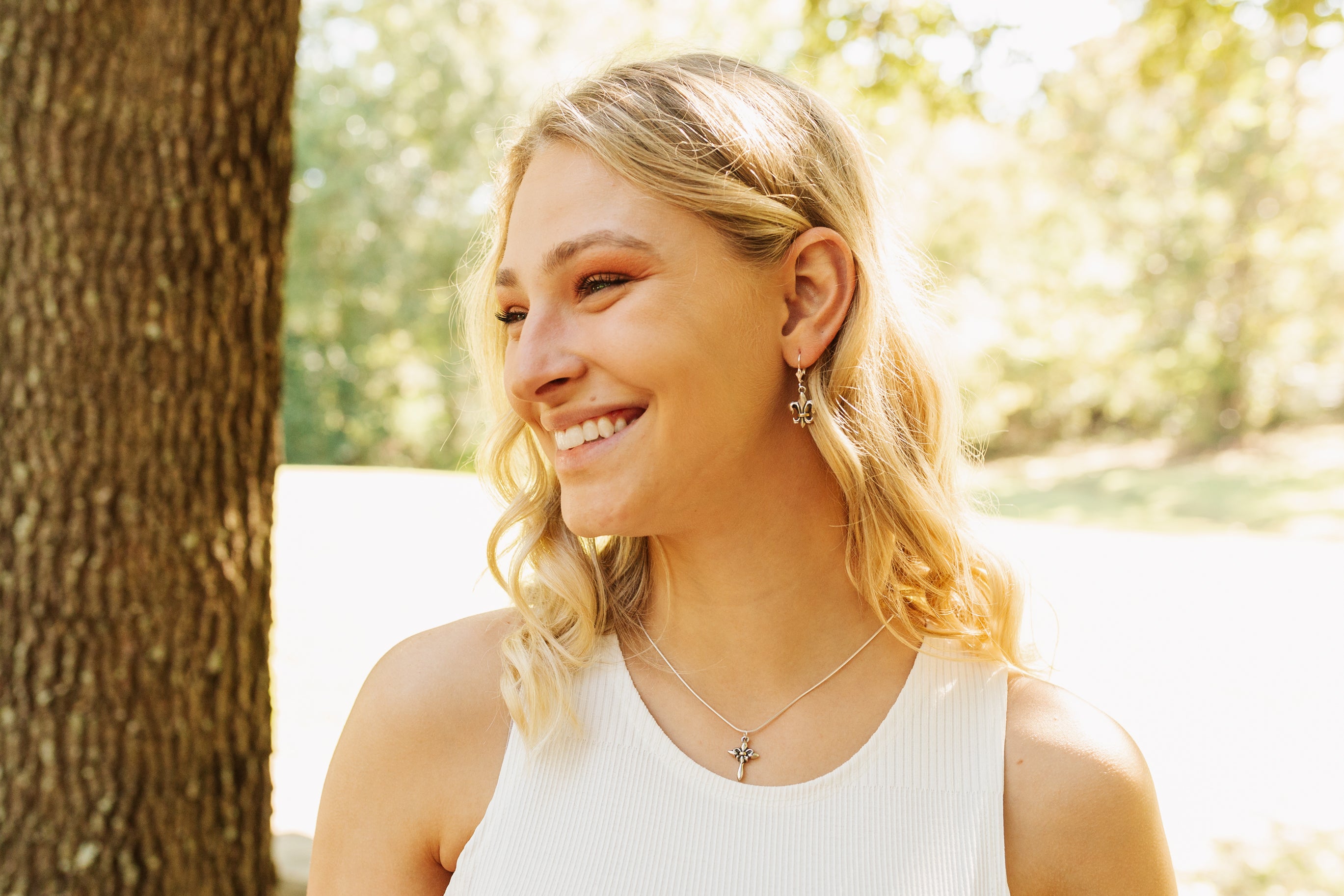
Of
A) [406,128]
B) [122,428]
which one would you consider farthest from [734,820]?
[406,128]

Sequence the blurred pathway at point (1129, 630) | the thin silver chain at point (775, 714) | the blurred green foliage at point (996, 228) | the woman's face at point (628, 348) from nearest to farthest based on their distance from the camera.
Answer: the woman's face at point (628, 348) → the thin silver chain at point (775, 714) → the blurred pathway at point (1129, 630) → the blurred green foliage at point (996, 228)

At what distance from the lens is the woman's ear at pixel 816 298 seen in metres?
1.83

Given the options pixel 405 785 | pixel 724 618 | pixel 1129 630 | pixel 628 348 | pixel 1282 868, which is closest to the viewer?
pixel 628 348

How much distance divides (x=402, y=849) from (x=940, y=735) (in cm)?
89

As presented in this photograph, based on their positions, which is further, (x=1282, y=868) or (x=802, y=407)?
(x=1282, y=868)

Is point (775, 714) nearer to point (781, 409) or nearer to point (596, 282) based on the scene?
point (781, 409)

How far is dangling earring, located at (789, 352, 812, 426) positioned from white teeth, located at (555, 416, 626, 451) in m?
0.34

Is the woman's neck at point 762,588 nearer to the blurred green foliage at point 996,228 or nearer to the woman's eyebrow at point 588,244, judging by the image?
the woman's eyebrow at point 588,244

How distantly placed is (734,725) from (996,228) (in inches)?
958

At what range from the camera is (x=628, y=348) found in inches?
64.2

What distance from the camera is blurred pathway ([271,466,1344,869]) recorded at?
6648mm

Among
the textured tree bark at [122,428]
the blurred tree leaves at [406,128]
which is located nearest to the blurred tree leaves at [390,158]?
the blurred tree leaves at [406,128]

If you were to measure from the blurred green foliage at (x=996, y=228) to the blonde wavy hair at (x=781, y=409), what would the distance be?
1369 cm

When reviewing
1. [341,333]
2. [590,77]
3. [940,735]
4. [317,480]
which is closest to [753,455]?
[940,735]
